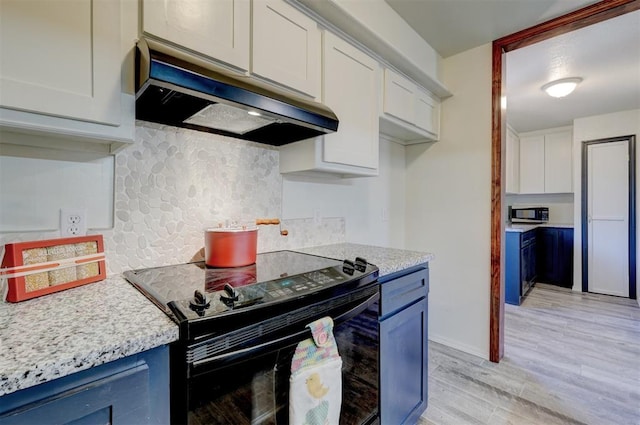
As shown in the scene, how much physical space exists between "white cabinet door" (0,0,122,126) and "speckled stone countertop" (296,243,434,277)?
1128mm

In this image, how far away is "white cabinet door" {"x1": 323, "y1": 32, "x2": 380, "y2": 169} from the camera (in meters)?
1.52

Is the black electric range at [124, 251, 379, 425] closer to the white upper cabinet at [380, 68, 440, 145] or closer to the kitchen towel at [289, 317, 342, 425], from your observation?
the kitchen towel at [289, 317, 342, 425]

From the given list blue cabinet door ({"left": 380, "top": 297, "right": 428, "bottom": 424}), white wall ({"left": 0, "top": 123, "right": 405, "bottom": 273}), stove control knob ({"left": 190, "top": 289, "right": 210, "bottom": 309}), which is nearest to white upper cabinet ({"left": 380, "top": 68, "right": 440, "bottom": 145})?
white wall ({"left": 0, "top": 123, "right": 405, "bottom": 273})

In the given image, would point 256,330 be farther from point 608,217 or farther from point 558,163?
point 558,163

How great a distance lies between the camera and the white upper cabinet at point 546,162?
14.7 ft

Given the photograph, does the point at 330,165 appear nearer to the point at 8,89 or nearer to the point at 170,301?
the point at 170,301

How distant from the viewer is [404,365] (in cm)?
144

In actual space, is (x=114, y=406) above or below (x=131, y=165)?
below

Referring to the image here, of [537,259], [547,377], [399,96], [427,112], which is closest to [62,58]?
[399,96]

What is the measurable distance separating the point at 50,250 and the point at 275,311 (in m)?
0.70

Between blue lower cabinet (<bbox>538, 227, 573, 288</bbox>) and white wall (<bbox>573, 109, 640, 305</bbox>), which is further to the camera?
blue lower cabinet (<bbox>538, 227, 573, 288</bbox>)

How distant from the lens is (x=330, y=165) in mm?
1556

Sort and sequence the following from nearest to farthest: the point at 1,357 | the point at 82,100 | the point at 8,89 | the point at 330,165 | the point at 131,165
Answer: the point at 1,357
the point at 8,89
the point at 82,100
the point at 131,165
the point at 330,165

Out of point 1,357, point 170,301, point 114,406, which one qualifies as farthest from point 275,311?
point 1,357
